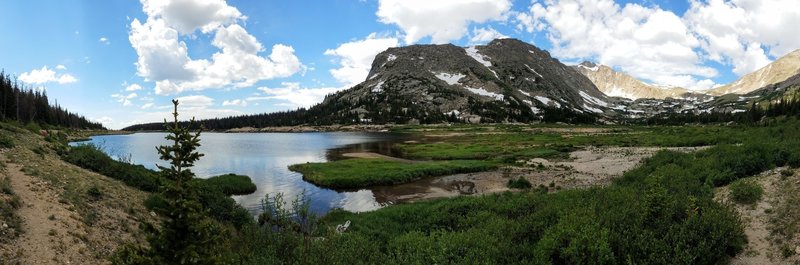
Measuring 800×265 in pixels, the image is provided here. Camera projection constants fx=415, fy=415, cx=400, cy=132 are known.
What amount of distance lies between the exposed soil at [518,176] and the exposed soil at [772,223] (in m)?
16.9

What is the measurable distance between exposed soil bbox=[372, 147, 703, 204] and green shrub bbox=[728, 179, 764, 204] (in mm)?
16373

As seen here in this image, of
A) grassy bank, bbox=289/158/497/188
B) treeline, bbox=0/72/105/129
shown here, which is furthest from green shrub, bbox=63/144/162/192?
treeline, bbox=0/72/105/129

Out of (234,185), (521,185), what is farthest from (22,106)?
(521,185)

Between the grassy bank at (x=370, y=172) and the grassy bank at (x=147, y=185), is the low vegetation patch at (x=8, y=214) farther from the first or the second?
the grassy bank at (x=370, y=172)

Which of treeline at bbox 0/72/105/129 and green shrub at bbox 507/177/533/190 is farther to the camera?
treeline at bbox 0/72/105/129

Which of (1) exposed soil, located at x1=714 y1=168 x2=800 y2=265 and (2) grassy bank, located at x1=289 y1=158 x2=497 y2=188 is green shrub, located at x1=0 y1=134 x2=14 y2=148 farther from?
(1) exposed soil, located at x1=714 y1=168 x2=800 y2=265

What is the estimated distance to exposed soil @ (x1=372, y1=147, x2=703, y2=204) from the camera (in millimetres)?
37969

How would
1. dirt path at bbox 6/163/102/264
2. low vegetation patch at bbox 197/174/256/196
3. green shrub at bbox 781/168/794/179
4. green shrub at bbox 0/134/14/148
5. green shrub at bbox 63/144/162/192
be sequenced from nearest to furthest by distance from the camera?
1. dirt path at bbox 6/163/102/264
2. green shrub at bbox 781/168/794/179
3. green shrub at bbox 0/134/14/148
4. green shrub at bbox 63/144/162/192
5. low vegetation patch at bbox 197/174/256/196

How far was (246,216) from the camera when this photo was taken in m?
25.2

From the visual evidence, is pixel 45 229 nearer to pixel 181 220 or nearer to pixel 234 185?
pixel 181 220

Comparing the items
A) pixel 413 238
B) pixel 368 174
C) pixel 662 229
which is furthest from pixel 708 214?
pixel 368 174

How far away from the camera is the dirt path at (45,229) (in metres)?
13.4

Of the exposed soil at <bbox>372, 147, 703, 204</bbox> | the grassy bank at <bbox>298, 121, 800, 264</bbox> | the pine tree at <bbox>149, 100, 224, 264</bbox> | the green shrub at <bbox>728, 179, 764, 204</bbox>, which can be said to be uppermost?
the pine tree at <bbox>149, 100, 224, 264</bbox>

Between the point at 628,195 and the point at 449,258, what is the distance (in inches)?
372
